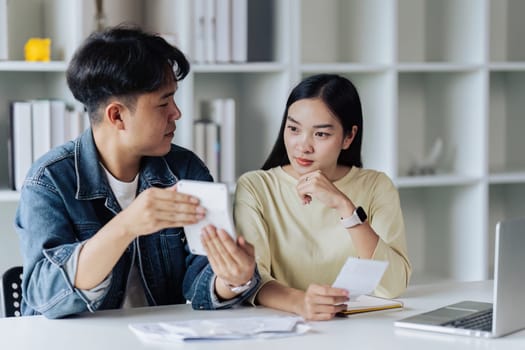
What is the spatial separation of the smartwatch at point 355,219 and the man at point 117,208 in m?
0.29

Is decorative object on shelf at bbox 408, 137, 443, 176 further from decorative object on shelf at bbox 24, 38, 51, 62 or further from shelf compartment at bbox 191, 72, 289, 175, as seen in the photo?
decorative object on shelf at bbox 24, 38, 51, 62

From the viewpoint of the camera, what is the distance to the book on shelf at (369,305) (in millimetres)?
2113

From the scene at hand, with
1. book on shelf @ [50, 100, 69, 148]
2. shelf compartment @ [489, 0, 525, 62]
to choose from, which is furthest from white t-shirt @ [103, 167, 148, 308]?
shelf compartment @ [489, 0, 525, 62]

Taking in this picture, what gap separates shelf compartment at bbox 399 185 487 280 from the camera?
3.79m

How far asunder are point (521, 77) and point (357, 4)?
0.87 meters

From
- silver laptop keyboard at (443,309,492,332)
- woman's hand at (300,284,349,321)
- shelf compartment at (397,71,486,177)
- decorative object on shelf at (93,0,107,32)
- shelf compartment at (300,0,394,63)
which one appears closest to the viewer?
silver laptop keyboard at (443,309,492,332)

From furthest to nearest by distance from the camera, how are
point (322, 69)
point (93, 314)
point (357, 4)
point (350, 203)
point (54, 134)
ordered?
point (357, 4) → point (322, 69) → point (54, 134) → point (350, 203) → point (93, 314)

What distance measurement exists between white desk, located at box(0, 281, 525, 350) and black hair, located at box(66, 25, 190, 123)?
20.3 inches

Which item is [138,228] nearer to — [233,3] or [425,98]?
[233,3]

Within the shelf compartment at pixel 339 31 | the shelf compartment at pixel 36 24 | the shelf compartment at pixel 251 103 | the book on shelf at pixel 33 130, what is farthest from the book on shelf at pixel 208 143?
the shelf compartment at pixel 339 31

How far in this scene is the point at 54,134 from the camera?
124 inches

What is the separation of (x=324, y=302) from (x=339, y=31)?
80.5 inches

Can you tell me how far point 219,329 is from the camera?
1.92m

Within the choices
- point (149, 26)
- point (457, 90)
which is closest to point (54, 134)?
point (149, 26)
